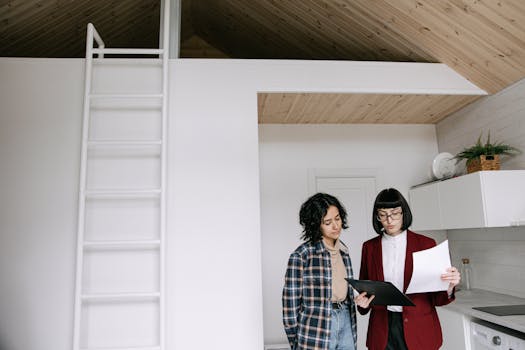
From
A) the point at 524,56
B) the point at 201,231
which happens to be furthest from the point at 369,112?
the point at 201,231

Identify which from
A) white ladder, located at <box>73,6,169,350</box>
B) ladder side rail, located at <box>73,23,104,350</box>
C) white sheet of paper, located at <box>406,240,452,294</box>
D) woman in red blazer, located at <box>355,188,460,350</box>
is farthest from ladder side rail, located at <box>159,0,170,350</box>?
white sheet of paper, located at <box>406,240,452,294</box>

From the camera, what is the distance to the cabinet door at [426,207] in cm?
366

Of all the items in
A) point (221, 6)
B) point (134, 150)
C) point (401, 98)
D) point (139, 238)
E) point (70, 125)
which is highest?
point (221, 6)

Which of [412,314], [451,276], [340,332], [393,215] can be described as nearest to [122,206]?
[340,332]

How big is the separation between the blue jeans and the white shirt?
238 millimetres

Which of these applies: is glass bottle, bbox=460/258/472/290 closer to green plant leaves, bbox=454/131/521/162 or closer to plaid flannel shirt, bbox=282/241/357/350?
green plant leaves, bbox=454/131/521/162

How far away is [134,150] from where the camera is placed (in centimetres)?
289

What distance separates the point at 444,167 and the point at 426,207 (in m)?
0.42

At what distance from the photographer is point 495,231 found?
3.39 meters

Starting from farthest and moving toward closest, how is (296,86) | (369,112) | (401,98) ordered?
(369,112)
(401,98)
(296,86)

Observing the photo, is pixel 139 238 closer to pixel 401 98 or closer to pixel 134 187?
pixel 134 187

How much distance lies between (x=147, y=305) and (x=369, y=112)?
2437 millimetres

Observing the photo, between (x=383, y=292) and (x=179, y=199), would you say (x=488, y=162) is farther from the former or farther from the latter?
(x=179, y=199)

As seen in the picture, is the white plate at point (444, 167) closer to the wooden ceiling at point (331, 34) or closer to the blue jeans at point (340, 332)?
the wooden ceiling at point (331, 34)
